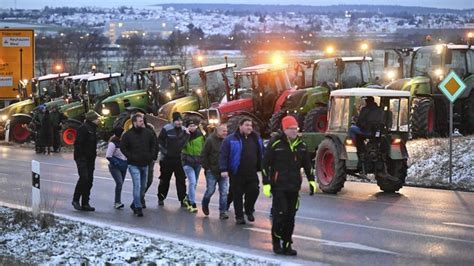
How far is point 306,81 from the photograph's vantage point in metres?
31.5

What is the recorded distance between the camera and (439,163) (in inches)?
897

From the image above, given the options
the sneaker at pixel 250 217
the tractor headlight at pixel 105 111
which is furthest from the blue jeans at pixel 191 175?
the tractor headlight at pixel 105 111

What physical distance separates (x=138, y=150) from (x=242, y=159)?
7.50 ft

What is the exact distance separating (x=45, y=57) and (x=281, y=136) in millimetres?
88358

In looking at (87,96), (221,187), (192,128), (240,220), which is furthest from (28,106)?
(240,220)

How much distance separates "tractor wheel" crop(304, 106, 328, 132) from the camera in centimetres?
2655

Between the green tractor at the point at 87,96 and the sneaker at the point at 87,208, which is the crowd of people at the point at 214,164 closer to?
the sneaker at the point at 87,208

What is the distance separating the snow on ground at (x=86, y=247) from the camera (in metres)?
11.4

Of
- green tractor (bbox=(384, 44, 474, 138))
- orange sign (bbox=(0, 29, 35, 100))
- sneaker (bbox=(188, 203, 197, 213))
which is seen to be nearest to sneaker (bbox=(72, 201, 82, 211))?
sneaker (bbox=(188, 203, 197, 213))

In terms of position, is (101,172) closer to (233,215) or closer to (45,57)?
(233,215)

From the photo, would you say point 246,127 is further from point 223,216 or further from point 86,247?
point 86,247

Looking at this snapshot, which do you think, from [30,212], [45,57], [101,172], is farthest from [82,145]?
[45,57]

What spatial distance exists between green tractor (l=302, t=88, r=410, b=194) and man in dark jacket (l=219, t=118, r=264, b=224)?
453cm

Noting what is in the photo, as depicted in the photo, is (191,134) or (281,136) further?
(191,134)
